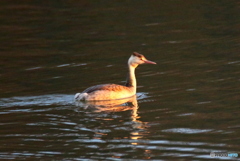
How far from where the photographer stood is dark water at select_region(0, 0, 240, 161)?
Result: 35.2 ft

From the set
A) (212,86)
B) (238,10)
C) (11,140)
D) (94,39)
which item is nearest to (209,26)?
(238,10)

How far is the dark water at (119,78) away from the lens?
10.7 metres

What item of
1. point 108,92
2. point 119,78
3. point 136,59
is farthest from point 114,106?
point 119,78

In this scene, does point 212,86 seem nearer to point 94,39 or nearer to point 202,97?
point 202,97

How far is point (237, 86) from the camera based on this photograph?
15.0 metres

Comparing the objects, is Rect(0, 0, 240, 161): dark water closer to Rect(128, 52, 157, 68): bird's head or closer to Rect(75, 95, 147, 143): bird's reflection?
Rect(75, 95, 147, 143): bird's reflection

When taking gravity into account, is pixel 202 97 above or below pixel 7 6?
below

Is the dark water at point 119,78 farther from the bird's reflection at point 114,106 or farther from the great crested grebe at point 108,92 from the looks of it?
the great crested grebe at point 108,92

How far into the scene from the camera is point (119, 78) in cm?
1750

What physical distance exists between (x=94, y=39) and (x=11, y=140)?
1247cm

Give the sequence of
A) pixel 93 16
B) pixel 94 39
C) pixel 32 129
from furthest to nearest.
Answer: pixel 93 16, pixel 94 39, pixel 32 129

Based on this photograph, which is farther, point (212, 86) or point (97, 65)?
point (97, 65)

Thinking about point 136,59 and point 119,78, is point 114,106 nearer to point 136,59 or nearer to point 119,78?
point 136,59

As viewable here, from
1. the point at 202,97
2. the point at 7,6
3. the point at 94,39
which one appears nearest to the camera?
the point at 202,97
